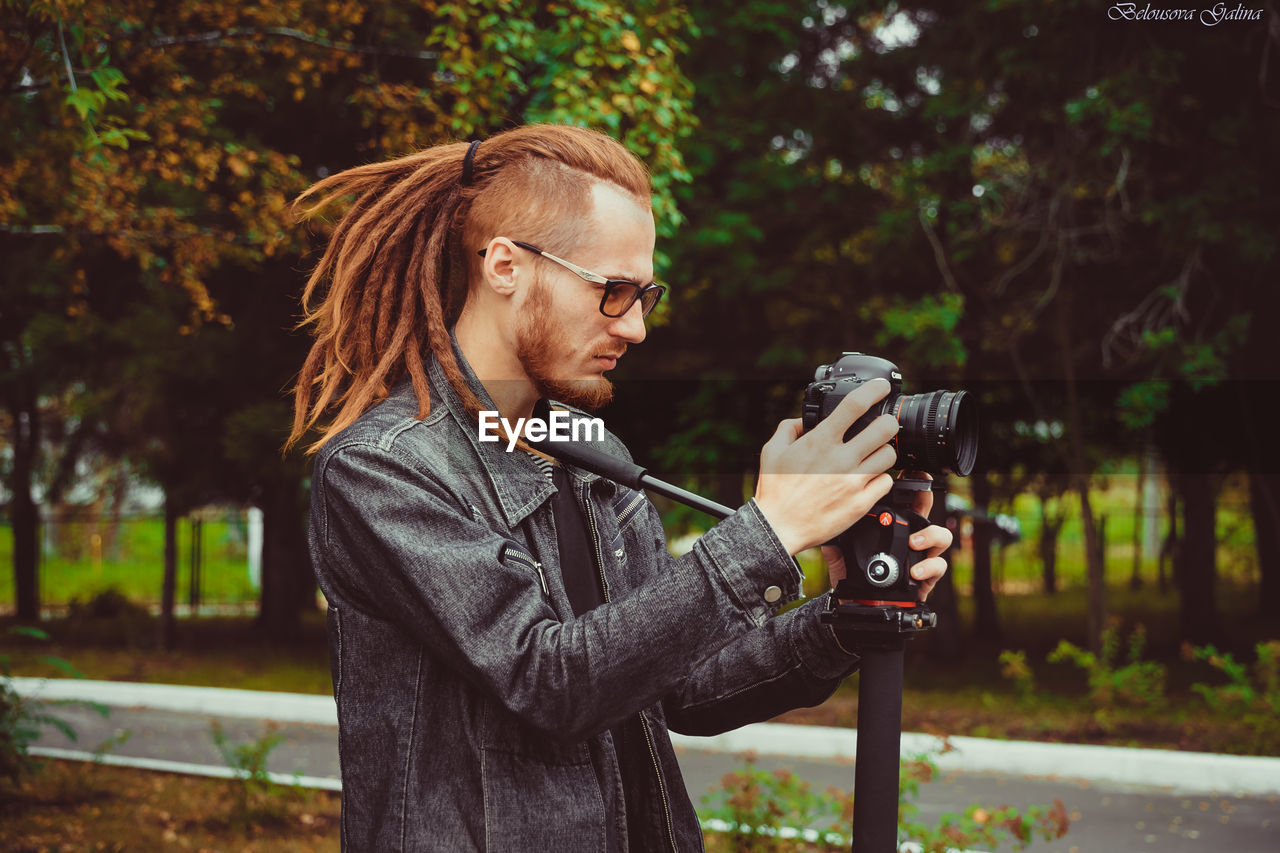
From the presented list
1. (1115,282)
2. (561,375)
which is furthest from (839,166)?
(561,375)

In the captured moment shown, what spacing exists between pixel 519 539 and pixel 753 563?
0.44 metres

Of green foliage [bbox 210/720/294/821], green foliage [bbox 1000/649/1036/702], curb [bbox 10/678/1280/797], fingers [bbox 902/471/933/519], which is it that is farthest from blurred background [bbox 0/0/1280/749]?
fingers [bbox 902/471/933/519]

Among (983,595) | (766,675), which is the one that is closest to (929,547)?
(766,675)

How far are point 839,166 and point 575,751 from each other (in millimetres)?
10856

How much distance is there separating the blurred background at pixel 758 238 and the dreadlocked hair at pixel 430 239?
367 cm

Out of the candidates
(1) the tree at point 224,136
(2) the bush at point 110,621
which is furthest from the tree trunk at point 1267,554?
(2) the bush at point 110,621

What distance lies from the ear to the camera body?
533mm

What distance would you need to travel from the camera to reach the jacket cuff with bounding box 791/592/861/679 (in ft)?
6.21

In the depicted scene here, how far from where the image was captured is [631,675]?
145 cm

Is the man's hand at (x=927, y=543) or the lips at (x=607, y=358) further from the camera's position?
the lips at (x=607, y=358)

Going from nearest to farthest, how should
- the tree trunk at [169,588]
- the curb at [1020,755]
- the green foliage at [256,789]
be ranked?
the green foliage at [256,789] < the curb at [1020,755] < the tree trunk at [169,588]

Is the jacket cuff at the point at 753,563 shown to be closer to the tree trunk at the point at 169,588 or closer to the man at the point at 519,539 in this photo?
the man at the point at 519,539

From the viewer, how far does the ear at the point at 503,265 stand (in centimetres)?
185

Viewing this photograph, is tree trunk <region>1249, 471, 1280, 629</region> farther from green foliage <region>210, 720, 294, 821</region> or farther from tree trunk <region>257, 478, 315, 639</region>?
tree trunk <region>257, 478, 315, 639</region>
